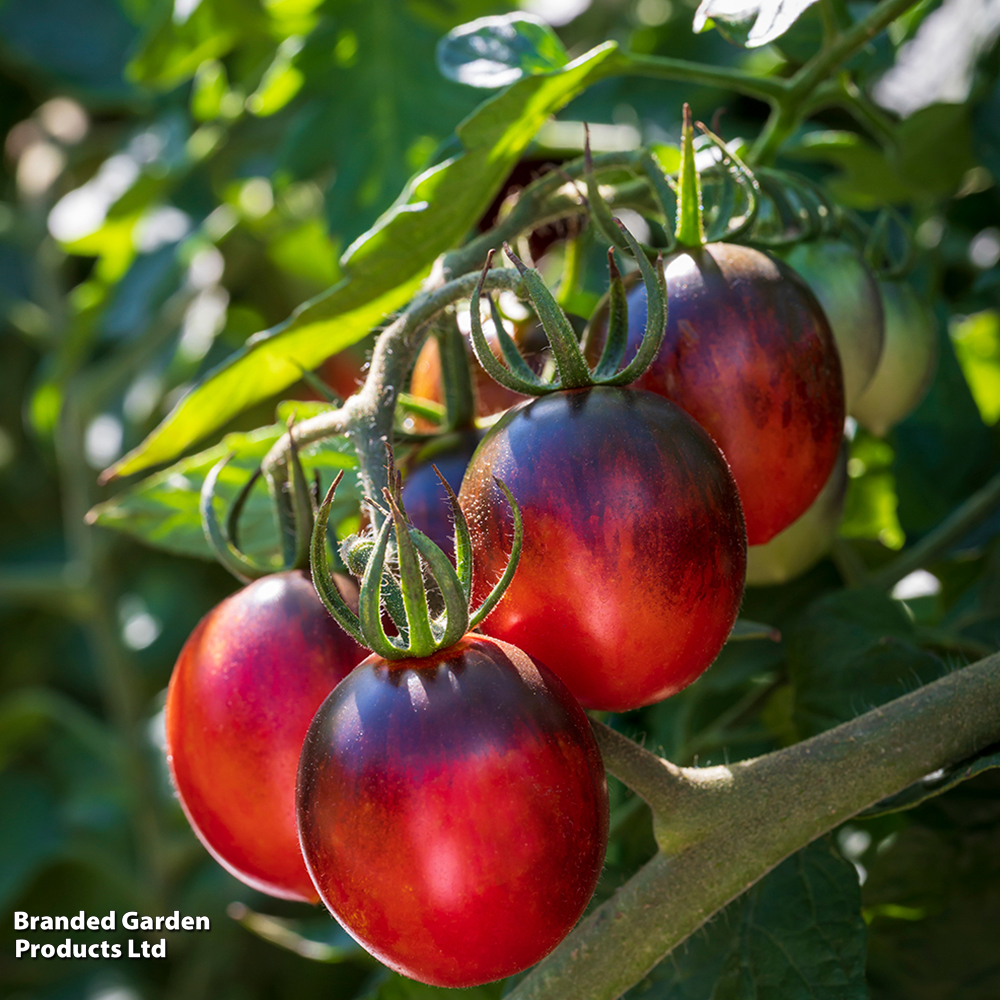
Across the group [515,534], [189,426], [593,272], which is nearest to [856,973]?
[515,534]

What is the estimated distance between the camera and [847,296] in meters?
0.48

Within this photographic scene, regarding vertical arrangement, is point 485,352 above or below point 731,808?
above

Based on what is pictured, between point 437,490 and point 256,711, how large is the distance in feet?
0.37

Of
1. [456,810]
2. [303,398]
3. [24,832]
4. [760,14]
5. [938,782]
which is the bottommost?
[24,832]

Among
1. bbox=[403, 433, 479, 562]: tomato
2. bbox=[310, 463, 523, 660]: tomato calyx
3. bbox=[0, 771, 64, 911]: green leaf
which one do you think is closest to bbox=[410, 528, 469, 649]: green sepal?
bbox=[310, 463, 523, 660]: tomato calyx

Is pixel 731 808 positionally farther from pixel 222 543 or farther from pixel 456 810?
pixel 222 543

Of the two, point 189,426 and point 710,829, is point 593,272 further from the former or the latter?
point 710,829

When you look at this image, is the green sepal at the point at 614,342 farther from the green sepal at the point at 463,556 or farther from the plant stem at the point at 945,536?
the plant stem at the point at 945,536

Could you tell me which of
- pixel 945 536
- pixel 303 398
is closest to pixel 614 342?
pixel 945 536

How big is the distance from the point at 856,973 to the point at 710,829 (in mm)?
107

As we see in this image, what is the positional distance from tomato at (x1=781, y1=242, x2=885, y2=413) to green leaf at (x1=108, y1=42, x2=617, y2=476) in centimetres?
13

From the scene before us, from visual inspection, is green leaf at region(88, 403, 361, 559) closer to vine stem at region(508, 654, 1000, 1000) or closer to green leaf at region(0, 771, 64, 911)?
vine stem at region(508, 654, 1000, 1000)

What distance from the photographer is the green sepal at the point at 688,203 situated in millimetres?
382

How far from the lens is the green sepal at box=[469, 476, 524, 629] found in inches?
12.6
